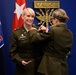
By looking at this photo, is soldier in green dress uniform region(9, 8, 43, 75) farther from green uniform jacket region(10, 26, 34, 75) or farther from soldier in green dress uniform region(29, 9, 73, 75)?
soldier in green dress uniform region(29, 9, 73, 75)

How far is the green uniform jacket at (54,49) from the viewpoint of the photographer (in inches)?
79.5

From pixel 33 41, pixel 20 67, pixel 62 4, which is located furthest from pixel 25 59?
pixel 62 4

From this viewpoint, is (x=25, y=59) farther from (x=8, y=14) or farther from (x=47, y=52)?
(x=8, y=14)

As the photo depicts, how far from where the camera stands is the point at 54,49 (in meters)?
2.05

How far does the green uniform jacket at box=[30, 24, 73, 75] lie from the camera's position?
2020 mm

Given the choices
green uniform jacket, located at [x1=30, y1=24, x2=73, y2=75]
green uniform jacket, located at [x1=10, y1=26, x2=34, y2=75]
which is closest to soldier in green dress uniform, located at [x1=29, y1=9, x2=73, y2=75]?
green uniform jacket, located at [x1=30, y1=24, x2=73, y2=75]

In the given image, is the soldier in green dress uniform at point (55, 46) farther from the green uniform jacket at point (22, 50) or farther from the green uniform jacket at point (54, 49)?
the green uniform jacket at point (22, 50)

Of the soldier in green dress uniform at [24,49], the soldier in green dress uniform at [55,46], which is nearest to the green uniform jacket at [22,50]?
the soldier in green dress uniform at [24,49]

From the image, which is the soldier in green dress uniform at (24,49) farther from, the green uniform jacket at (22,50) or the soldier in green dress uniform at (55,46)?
the soldier in green dress uniform at (55,46)

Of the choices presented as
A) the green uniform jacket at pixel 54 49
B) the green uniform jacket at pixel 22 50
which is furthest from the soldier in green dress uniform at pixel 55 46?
the green uniform jacket at pixel 22 50

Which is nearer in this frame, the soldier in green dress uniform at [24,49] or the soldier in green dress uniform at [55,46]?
the soldier in green dress uniform at [55,46]

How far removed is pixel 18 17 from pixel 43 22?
0.52 metres

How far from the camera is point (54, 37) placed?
6.60 feet

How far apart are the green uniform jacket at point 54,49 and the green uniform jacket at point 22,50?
0.49 feet
